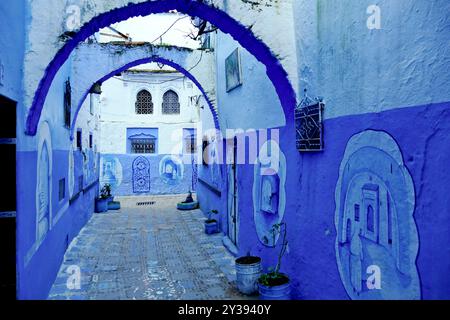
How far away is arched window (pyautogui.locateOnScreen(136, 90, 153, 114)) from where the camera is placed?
17.2 m

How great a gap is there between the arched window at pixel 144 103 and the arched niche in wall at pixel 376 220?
1496cm

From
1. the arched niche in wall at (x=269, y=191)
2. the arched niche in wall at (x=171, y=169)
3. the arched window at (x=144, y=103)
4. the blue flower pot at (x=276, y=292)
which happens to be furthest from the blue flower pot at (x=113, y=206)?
the blue flower pot at (x=276, y=292)

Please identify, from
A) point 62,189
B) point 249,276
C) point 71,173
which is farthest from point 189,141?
point 249,276

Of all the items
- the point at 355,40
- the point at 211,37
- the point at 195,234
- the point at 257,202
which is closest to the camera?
the point at 355,40

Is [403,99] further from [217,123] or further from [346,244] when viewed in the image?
[217,123]

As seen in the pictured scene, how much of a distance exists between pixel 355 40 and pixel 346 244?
6.06 ft

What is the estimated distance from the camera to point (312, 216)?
3926 mm

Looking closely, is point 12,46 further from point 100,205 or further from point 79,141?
point 100,205

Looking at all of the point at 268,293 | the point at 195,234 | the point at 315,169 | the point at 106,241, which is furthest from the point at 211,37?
the point at 268,293

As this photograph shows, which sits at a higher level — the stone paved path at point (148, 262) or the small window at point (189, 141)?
the small window at point (189, 141)

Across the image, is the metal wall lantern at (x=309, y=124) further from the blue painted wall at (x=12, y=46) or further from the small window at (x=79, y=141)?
the small window at (x=79, y=141)

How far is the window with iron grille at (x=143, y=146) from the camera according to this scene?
17.1 m

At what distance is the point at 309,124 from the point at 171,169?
13687mm

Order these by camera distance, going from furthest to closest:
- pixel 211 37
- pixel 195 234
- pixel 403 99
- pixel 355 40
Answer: pixel 211 37 < pixel 195 234 < pixel 355 40 < pixel 403 99
